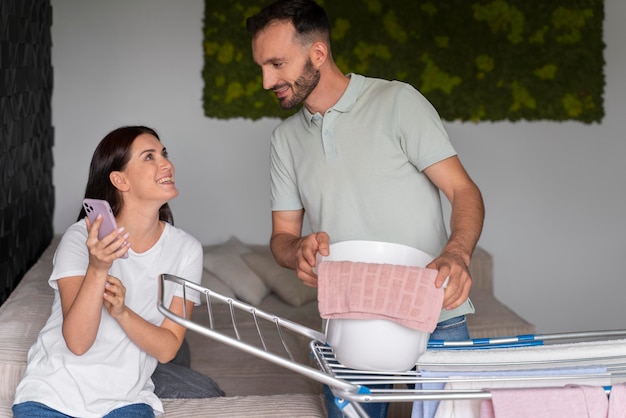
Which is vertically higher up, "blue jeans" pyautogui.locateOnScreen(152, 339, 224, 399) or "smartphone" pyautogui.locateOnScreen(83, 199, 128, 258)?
"smartphone" pyautogui.locateOnScreen(83, 199, 128, 258)

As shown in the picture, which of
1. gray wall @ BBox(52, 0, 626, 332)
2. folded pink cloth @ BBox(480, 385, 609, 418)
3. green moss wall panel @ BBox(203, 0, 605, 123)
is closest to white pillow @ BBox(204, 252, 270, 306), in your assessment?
gray wall @ BBox(52, 0, 626, 332)

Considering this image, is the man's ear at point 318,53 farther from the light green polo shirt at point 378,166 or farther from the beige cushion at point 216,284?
the beige cushion at point 216,284

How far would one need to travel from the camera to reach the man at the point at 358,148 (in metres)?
2.07

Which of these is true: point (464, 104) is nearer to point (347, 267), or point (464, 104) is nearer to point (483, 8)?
point (483, 8)

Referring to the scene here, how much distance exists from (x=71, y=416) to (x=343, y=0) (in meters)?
3.09

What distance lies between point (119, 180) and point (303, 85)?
0.53 metres

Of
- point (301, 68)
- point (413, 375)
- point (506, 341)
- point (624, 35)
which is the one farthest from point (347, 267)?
point (624, 35)

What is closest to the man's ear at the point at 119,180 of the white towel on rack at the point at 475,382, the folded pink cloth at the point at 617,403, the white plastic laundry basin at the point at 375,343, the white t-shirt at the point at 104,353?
the white t-shirt at the point at 104,353

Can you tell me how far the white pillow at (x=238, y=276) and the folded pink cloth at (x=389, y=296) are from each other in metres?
2.65

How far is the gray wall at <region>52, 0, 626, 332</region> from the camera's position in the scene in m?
4.50

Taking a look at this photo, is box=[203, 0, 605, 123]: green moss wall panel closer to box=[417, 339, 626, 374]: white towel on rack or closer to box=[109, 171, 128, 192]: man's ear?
box=[109, 171, 128, 192]: man's ear

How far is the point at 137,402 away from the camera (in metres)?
2.06

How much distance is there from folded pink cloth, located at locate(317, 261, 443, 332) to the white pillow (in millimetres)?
2647

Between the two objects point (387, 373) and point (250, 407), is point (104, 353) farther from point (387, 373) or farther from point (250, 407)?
point (387, 373)
